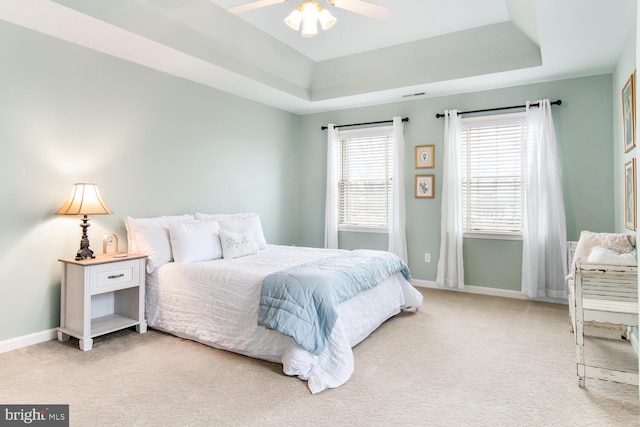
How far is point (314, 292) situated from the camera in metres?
2.62

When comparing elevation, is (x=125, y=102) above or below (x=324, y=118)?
below

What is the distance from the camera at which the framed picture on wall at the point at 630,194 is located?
9.77ft

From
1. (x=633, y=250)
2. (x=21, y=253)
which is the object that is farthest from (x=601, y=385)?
(x=21, y=253)

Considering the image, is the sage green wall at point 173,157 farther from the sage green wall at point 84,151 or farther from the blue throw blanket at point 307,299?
the blue throw blanket at point 307,299

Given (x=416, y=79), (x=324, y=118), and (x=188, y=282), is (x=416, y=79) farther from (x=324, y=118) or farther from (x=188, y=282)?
(x=188, y=282)

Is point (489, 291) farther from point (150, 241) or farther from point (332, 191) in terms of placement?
point (150, 241)

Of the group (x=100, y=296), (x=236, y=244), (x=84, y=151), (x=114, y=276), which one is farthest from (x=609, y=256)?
(x=84, y=151)

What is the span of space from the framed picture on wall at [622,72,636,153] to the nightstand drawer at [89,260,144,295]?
413 centimetres

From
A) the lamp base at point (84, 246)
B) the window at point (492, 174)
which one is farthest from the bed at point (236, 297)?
the window at point (492, 174)

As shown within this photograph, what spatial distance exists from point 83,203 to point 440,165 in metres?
3.98

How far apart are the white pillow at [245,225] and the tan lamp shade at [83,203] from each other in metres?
1.22

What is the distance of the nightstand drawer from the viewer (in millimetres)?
3008

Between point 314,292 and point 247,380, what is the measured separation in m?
0.70

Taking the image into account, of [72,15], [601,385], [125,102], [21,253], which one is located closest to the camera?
[601,385]
